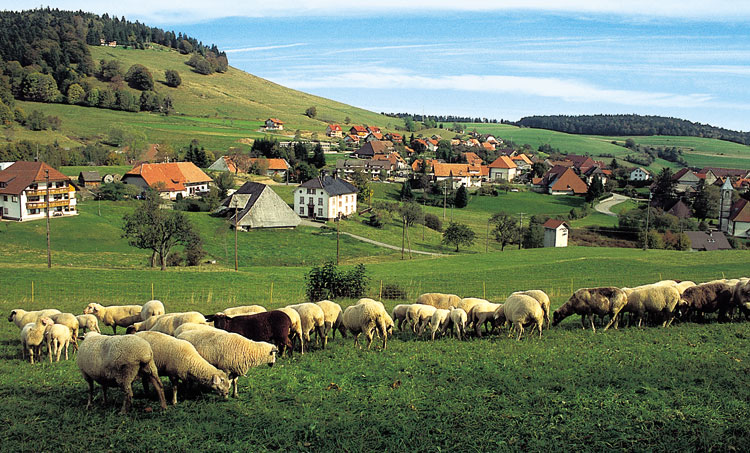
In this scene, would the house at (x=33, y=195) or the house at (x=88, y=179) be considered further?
the house at (x=88, y=179)

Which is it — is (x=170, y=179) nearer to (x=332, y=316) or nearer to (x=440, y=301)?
(x=440, y=301)

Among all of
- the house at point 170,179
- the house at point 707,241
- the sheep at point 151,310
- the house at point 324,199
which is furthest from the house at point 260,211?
the sheep at point 151,310

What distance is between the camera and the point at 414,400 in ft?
36.5

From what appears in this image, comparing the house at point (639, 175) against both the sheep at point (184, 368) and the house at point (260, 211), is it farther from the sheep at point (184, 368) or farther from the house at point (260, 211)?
the sheep at point (184, 368)

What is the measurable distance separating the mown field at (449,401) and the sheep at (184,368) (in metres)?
0.41

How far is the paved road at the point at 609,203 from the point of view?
3792 inches

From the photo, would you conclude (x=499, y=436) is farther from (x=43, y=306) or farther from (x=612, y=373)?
(x=43, y=306)

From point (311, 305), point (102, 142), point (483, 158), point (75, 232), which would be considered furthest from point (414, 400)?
point (483, 158)

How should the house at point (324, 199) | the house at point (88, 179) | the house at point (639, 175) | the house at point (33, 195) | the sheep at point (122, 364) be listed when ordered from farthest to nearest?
the house at point (639, 175) → the house at point (88, 179) → the house at point (324, 199) → the house at point (33, 195) → the sheep at point (122, 364)

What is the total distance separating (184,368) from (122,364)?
3.81 ft

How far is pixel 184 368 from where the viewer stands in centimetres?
1097

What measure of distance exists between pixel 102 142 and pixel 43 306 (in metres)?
108

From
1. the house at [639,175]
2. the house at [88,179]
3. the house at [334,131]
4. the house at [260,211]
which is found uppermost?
the house at [334,131]

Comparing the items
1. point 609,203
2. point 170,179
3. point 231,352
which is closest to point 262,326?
point 231,352
